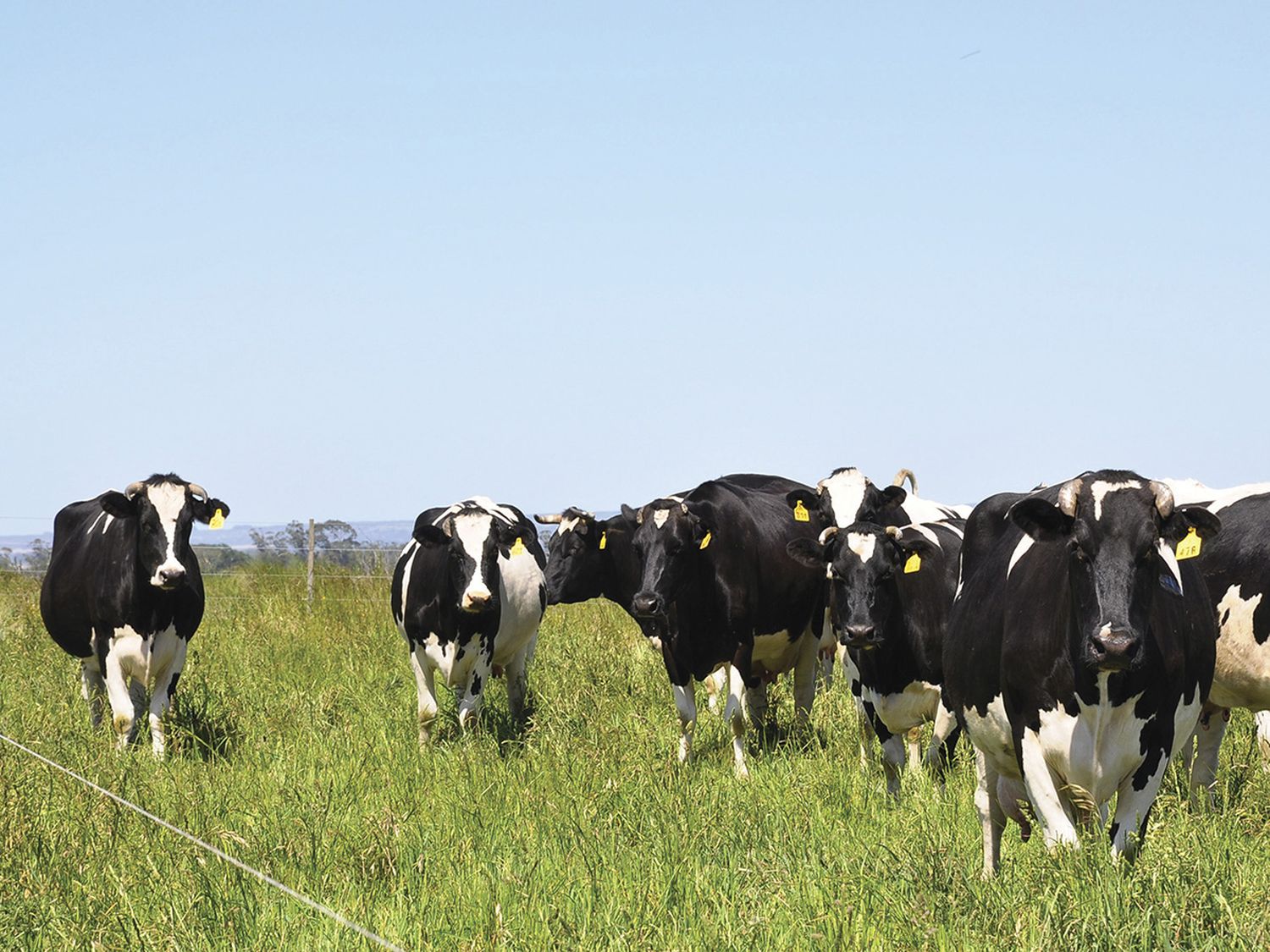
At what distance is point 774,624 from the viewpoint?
462 inches

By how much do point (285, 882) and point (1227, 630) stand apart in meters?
5.57

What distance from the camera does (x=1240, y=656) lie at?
28.0 ft

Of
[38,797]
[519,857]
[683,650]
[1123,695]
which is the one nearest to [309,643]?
[683,650]

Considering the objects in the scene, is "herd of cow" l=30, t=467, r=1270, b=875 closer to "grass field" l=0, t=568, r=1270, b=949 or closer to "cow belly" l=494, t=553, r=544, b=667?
"cow belly" l=494, t=553, r=544, b=667

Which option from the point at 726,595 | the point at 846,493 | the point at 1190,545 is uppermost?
the point at 1190,545

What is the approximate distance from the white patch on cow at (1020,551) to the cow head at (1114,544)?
2.07ft

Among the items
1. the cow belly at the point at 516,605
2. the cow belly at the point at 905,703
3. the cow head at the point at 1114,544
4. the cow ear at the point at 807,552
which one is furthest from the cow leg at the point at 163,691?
the cow head at the point at 1114,544

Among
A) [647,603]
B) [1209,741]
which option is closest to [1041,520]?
[1209,741]

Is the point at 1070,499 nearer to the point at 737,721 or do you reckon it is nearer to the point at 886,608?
the point at 886,608

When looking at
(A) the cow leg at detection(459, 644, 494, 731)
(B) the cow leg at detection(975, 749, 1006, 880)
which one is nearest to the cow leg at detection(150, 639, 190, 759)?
(A) the cow leg at detection(459, 644, 494, 731)

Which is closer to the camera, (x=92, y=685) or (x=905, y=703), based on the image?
(x=905, y=703)

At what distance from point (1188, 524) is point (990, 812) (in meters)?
1.72

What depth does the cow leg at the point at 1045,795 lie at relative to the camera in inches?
233

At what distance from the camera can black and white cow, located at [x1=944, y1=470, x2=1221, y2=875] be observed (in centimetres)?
581
